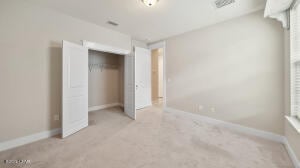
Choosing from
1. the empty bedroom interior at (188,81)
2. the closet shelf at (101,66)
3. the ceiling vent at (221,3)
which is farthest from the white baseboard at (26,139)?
the ceiling vent at (221,3)

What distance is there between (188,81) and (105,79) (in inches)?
129

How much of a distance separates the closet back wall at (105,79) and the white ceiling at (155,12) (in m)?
1.75

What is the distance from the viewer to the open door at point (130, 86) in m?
3.56

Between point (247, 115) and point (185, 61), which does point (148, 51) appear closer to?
point (185, 61)

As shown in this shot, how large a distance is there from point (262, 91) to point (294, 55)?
0.90m

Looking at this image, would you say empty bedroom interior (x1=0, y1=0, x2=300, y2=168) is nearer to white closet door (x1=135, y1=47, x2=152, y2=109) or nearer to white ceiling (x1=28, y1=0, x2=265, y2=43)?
white ceiling (x1=28, y1=0, x2=265, y2=43)

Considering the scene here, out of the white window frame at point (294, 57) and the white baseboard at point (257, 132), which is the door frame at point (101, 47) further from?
the white window frame at point (294, 57)

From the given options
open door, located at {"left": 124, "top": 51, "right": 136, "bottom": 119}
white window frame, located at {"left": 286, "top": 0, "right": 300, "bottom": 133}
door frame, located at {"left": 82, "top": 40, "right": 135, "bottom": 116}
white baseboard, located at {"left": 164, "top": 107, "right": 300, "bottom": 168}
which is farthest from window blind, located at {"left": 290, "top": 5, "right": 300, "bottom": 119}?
door frame, located at {"left": 82, "top": 40, "right": 135, "bottom": 116}

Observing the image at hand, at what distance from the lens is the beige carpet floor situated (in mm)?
1686

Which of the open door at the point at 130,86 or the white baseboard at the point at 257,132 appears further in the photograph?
the open door at the point at 130,86

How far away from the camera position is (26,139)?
2.20 meters

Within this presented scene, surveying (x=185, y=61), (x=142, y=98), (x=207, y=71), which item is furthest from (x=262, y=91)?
(x=142, y=98)

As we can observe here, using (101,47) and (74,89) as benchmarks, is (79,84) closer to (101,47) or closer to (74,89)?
(74,89)

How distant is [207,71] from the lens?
127 inches
